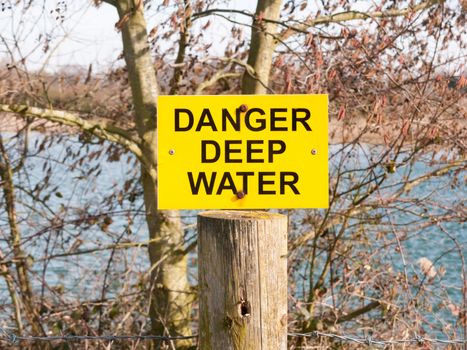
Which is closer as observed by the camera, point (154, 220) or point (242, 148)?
point (242, 148)

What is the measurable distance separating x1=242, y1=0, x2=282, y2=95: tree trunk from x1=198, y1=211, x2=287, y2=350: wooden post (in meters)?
3.62

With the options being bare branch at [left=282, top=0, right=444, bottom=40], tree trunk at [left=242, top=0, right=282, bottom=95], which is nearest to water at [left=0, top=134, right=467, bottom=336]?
tree trunk at [left=242, top=0, right=282, bottom=95]

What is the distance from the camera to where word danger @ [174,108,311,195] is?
232 centimetres

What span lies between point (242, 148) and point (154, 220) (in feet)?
12.3

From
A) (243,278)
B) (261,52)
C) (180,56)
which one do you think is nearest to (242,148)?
(243,278)

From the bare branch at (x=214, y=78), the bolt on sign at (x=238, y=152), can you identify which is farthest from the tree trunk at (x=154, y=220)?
the bolt on sign at (x=238, y=152)

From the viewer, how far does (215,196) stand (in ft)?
7.60

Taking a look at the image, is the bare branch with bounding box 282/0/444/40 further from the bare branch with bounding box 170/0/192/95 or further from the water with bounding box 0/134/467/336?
the water with bounding box 0/134/467/336

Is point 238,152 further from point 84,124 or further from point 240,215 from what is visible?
point 84,124

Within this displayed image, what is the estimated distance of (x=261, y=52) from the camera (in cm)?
603

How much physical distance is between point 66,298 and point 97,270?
1.21ft

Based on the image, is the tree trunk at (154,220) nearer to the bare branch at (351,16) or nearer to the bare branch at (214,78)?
the bare branch at (214,78)

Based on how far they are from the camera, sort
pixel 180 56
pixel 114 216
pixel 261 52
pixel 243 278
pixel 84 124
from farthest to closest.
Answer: pixel 114 216, pixel 261 52, pixel 180 56, pixel 84 124, pixel 243 278

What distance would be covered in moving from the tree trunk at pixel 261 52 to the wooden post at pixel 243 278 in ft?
11.9
